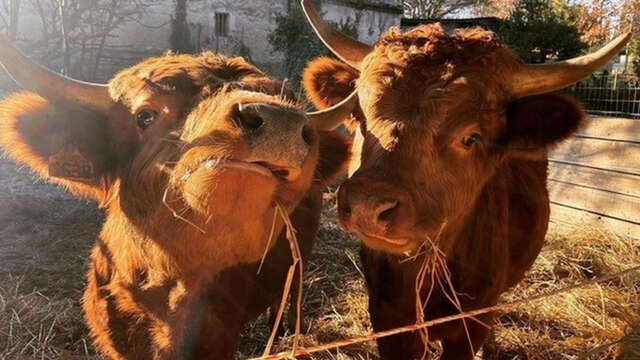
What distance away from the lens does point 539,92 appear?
2701mm

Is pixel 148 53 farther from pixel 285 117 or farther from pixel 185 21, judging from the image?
pixel 285 117

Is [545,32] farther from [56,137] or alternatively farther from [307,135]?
[56,137]

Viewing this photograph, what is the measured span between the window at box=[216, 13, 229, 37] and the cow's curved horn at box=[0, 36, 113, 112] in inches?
786

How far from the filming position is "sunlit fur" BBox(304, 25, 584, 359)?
229 centimetres

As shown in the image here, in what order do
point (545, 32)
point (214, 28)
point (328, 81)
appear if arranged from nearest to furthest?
point (328, 81) < point (545, 32) < point (214, 28)

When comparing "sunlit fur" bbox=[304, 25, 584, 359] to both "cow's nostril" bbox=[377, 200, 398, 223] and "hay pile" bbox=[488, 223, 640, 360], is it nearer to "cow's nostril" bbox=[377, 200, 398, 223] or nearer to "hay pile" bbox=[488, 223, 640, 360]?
"cow's nostril" bbox=[377, 200, 398, 223]

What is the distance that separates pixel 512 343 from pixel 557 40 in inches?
552

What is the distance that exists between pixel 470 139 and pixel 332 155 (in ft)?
2.19

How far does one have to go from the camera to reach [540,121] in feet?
8.84

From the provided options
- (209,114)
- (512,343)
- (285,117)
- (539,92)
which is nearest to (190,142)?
(209,114)

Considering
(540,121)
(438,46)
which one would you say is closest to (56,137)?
(438,46)

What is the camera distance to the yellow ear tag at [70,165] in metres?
2.24

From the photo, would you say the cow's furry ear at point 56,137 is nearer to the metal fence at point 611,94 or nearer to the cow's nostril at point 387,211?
the cow's nostril at point 387,211

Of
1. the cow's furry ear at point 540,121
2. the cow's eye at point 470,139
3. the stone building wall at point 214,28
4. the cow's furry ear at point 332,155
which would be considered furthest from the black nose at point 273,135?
the stone building wall at point 214,28
